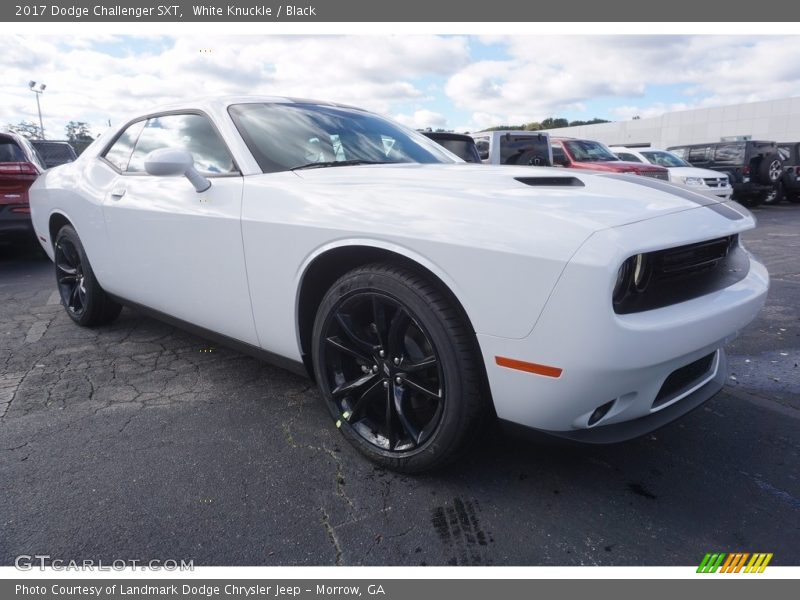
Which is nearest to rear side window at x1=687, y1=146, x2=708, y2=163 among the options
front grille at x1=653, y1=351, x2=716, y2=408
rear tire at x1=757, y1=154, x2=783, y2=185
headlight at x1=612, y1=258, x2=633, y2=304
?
rear tire at x1=757, y1=154, x2=783, y2=185

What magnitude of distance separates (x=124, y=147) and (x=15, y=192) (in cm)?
367

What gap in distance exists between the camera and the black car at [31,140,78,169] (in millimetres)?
11680

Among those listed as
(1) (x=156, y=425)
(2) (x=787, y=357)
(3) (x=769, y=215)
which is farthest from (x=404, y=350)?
(3) (x=769, y=215)

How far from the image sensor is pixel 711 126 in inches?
1555

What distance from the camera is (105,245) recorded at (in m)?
3.41

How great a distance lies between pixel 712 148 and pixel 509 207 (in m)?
15.4

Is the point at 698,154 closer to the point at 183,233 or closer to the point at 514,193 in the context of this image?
the point at 514,193

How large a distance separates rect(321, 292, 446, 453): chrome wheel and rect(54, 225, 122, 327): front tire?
7.80 ft

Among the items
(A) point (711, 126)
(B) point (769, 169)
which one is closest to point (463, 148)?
(B) point (769, 169)

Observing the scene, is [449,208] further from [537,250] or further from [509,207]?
[537,250]

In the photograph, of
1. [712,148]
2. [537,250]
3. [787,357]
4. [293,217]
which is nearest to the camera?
[537,250]

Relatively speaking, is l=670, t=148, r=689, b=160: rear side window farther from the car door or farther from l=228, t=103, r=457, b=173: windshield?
the car door

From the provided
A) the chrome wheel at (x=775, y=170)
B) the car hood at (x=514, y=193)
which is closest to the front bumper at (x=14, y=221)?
the car hood at (x=514, y=193)

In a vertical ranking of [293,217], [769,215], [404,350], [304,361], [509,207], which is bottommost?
[769,215]
